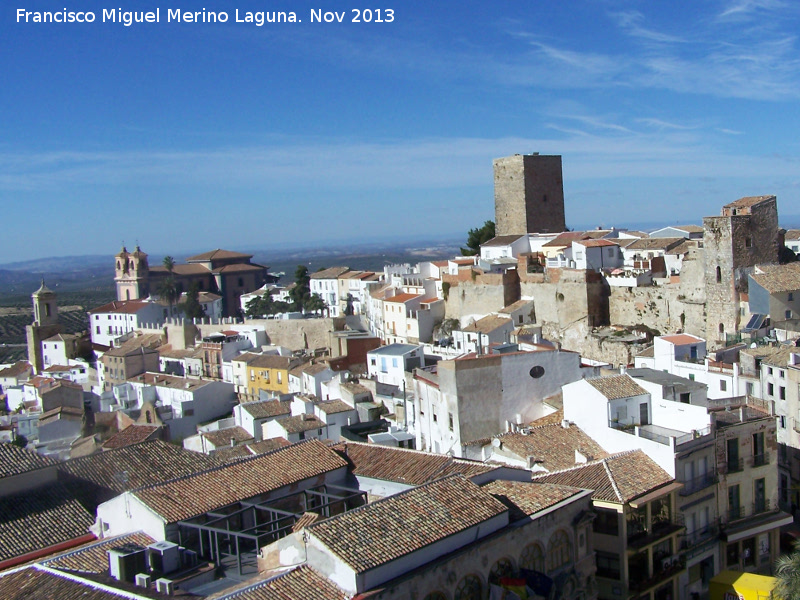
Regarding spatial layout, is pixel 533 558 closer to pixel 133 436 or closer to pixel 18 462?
pixel 18 462

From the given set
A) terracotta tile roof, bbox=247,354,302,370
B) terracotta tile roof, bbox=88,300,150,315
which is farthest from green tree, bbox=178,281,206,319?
terracotta tile roof, bbox=247,354,302,370

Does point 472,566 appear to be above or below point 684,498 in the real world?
above

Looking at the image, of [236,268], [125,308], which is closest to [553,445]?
[125,308]

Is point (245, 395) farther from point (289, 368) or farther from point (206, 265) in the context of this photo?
point (206, 265)

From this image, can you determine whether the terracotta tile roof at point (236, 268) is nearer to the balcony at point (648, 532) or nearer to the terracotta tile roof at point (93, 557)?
the balcony at point (648, 532)

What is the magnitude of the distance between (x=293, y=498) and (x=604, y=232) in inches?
1139

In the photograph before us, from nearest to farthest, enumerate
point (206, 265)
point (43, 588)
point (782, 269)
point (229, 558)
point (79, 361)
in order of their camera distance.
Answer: point (43, 588), point (229, 558), point (782, 269), point (79, 361), point (206, 265)

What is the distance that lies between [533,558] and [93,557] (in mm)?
5028

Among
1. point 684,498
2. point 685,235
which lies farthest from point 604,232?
point 684,498

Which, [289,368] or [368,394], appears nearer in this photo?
[368,394]

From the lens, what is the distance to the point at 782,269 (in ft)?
81.0

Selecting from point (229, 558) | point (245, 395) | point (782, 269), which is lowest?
point (245, 395)

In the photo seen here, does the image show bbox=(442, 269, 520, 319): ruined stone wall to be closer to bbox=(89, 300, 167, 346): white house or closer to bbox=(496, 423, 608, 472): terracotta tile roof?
bbox=(496, 423, 608, 472): terracotta tile roof

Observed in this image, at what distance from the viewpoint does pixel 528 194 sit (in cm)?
4159
